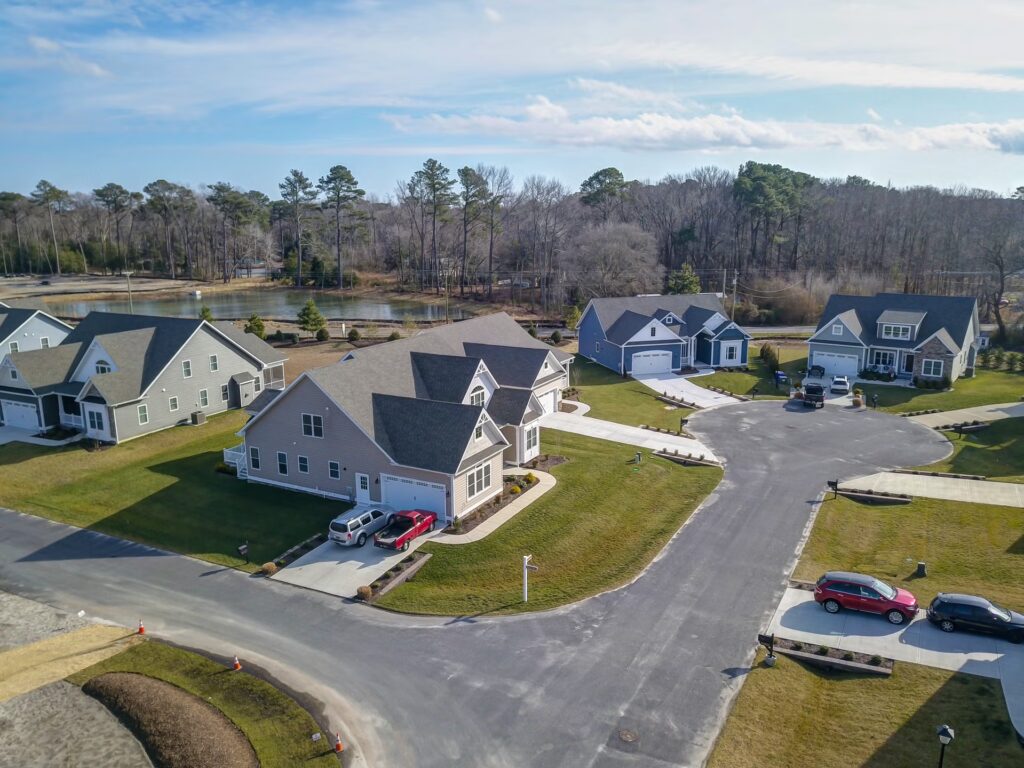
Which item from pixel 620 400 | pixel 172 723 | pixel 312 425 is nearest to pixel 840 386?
pixel 620 400

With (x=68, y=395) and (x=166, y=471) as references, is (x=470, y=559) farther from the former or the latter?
(x=68, y=395)

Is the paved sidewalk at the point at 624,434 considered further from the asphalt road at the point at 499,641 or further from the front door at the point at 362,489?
the front door at the point at 362,489

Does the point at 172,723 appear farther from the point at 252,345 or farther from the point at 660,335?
the point at 660,335

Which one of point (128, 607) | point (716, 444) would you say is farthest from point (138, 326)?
point (716, 444)

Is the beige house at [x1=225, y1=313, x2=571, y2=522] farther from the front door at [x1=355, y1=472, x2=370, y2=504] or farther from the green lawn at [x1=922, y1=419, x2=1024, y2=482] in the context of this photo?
the green lawn at [x1=922, y1=419, x2=1024, y2=482]

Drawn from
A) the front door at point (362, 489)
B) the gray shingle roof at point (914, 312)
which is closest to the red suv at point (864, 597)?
the front door at point (362, 489)

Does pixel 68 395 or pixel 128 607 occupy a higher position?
pixel 68 395

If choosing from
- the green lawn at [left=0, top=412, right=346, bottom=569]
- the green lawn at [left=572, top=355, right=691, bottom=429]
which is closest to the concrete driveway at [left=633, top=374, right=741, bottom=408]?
the green lawn at [left=572, top=355, right=691, bottom=429]
